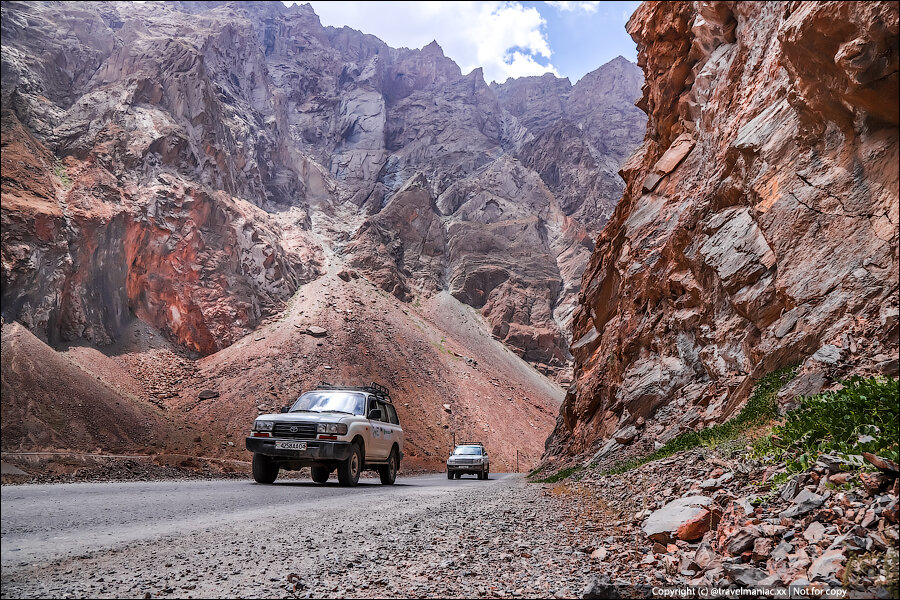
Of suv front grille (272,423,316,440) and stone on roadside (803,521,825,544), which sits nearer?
stone on roadside (803,521,825,544)

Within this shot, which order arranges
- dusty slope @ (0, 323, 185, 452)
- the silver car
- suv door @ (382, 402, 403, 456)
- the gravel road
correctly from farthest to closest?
dusty slope @ (0, 323, 185, 452), the silver car, suv door @ (382, 402, 403, 456), the gravel road

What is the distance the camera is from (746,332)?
14.3 m

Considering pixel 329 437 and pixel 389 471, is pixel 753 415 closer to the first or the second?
pixel 329 437

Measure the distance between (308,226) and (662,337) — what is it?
71.9m

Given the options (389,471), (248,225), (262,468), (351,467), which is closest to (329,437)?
(351,467)

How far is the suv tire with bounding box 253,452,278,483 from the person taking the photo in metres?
12.0

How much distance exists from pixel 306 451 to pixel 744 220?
1338 cm

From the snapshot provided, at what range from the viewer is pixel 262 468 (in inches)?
476

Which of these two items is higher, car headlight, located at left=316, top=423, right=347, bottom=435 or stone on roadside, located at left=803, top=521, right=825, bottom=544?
car headlight, located at left=316, top=423, right=347, bottom=435

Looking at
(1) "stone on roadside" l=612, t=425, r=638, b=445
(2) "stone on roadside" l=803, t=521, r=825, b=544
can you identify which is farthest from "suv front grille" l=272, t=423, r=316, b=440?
(1) "stone on roadside" l=612, t=425, r=638, b=445

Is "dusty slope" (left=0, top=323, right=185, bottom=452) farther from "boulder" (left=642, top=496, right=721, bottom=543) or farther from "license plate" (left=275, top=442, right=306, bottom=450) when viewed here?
"boulder" (left=642, top=496, right=721, bottom=543)

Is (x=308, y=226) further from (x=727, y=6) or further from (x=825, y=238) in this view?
(x=825, y=238)

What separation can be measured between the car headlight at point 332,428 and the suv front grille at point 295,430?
0.42 ft

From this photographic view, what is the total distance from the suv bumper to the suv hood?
1.44 ft
